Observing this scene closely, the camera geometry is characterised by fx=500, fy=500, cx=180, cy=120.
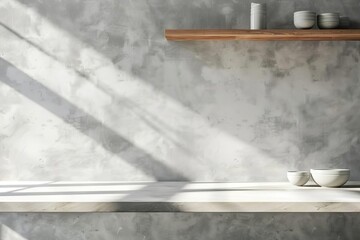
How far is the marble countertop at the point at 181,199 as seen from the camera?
93.9 inches

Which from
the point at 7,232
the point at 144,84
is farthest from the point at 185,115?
the point at 7,232

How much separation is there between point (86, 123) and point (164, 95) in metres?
0.59

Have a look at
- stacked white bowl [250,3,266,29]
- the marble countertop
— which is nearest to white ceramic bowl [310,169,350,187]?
the marble countertop

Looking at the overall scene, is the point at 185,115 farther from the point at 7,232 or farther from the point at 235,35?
the point at 7,232

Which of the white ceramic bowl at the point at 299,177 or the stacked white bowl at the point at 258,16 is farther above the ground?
the stacked white bowl at the point at 258,16

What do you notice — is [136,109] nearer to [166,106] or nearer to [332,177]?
[166,106]

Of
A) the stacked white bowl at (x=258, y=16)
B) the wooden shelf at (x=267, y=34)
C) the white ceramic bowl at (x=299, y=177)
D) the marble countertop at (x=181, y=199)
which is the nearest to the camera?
the marble countertop at (x=181, y=199)

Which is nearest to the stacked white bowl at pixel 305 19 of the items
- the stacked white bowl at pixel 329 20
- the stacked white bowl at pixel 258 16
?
the stacked white bowl at pixel 329 20

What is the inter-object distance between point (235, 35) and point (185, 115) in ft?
2.21

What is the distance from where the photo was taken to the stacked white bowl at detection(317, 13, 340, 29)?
10.8 ft

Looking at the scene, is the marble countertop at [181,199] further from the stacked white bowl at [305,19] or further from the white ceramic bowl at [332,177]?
the stacked white bowl at [305,19]

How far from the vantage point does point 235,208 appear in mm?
2408

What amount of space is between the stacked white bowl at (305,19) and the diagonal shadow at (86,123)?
1306 millimetres

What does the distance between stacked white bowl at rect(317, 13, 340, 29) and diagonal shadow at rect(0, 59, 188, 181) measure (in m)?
1.41
